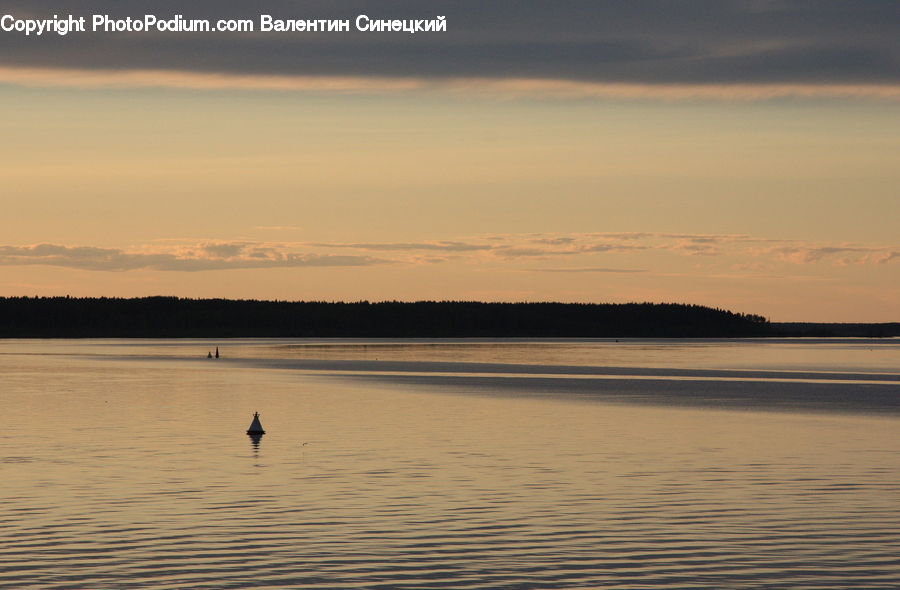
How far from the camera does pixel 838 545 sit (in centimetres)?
2239

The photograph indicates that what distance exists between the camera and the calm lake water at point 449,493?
807 inches

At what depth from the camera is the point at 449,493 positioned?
93.7 feet

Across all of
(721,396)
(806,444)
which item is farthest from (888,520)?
(721,396)

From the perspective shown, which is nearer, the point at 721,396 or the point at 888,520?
the point at 888,520

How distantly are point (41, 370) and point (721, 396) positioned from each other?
4896cm

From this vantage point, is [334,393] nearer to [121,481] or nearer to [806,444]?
[806,444]

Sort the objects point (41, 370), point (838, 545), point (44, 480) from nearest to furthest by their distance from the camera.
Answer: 1. point (838, 545)
2. point (44, 480)
3. point (41, 370)

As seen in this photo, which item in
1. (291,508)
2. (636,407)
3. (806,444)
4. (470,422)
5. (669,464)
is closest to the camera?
(291,508)

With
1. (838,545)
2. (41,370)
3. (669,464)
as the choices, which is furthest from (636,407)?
(41,370)

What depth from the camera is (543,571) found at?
2034 centimetres

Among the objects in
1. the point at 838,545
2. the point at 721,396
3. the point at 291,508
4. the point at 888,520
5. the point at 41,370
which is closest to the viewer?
the point at 838,545

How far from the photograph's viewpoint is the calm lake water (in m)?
20.5

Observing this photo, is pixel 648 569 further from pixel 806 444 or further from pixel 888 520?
pixel 806 444

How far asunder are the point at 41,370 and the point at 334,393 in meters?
34.2
